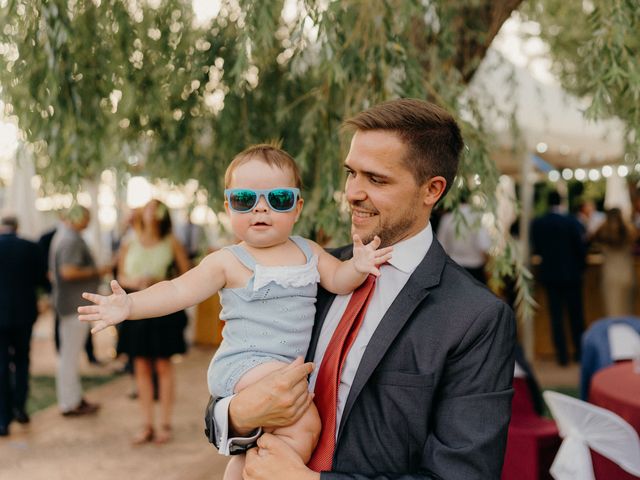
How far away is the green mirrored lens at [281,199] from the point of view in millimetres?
1844

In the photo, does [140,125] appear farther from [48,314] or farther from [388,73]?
[48,314]

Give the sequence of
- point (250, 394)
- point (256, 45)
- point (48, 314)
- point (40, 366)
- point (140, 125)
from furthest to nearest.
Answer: point (48, 314) → point (40, 366) → point (140, 125) → point (256, 45) → point (250, 394)

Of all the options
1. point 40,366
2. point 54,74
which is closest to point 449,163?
point 54,74

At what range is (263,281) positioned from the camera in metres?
1.81

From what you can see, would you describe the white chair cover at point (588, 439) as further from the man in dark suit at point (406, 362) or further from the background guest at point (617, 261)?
the background guest at point (617, 261)

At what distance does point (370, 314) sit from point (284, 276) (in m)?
0.28

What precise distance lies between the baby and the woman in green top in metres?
3.35

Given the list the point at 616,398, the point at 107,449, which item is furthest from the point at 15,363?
the point at 616,398

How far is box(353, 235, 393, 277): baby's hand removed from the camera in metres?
1.64

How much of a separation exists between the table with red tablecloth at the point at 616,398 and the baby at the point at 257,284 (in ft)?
6.03

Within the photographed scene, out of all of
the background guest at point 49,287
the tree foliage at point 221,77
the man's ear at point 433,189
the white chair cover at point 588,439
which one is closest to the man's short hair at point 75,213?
the tree foliage at point 221,77

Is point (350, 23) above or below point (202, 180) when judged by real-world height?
above

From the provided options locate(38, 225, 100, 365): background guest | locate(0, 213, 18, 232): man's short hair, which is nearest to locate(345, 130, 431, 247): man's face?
locate(0, 213, 18, 232): man's short hair

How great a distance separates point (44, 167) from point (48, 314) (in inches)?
377
